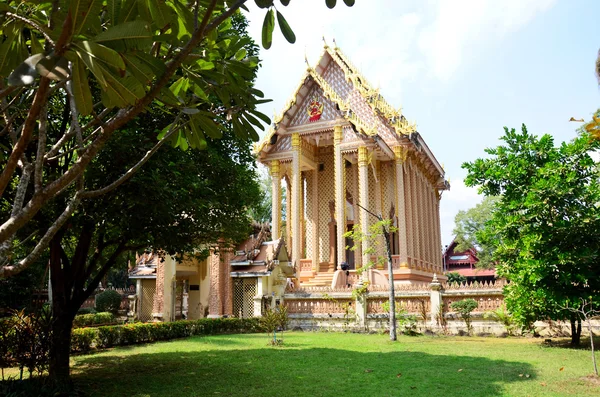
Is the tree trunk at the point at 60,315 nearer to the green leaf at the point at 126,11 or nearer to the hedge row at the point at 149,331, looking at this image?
the hedge row at the point at 149,331

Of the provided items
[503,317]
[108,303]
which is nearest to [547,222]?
[503,317]

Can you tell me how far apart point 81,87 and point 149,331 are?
11986 mm

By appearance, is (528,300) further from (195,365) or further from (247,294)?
(247,294)

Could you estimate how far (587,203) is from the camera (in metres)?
9.81

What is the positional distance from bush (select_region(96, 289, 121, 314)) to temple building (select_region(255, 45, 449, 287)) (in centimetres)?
952

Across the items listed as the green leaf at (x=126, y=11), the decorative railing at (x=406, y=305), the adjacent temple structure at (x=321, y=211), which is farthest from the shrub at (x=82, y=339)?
the green leaf at (x=126, y=11)

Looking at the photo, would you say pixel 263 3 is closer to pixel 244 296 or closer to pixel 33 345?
pixel 33 345

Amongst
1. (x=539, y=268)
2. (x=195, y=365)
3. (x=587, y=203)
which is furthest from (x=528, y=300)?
(x=195, y=365)

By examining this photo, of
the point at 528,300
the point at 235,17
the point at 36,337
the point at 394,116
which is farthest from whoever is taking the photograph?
the point at 394,116

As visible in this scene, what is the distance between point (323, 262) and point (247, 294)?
493 centimetres

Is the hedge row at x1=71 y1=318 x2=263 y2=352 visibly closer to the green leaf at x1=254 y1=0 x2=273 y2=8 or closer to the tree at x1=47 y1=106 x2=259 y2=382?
the tree at x1=47 y1=106 x2=259 y2=382

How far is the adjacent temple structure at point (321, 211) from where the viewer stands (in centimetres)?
1756

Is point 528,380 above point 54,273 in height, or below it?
below

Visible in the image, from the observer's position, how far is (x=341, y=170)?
1989 centimetres
